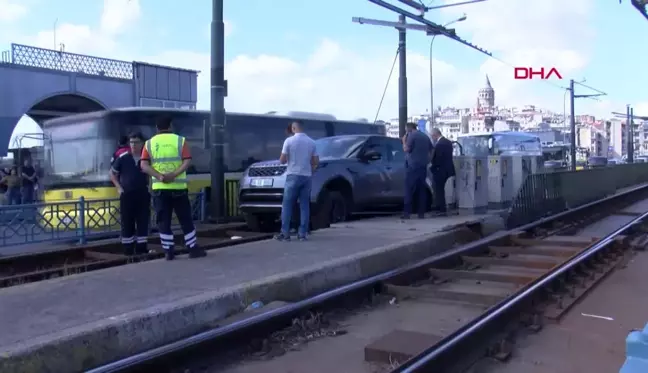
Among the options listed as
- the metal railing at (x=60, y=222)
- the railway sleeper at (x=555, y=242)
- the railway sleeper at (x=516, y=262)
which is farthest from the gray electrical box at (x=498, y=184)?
the metal railing at (x=60, y=222)

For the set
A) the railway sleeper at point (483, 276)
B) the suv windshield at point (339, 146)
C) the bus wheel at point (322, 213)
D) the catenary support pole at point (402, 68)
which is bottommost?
the railway sleeper at point (483, 276)

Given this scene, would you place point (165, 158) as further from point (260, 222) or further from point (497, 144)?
point (497, 144)

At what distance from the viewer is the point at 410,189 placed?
11.9 m

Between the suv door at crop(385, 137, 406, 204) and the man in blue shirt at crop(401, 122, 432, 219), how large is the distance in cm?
91

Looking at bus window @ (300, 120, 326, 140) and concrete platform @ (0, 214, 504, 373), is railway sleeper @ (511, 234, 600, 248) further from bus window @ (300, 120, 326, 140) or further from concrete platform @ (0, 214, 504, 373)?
bus window @ (300, 120, 326, 140)

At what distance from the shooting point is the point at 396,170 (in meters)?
13.0

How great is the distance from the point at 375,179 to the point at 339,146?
3.13 feet

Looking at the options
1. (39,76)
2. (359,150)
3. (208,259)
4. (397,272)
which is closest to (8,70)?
(39,76)

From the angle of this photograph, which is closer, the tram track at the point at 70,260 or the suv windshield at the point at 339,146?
the tram track at the point at 70,260

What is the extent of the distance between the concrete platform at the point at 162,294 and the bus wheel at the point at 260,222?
2.50 m

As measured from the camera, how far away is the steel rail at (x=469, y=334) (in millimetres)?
4117

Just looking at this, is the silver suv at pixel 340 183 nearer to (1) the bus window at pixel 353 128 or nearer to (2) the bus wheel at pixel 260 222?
(2) the bus wheel at pixel 260 222

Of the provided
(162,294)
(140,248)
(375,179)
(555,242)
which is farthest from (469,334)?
Answer: (375,179)

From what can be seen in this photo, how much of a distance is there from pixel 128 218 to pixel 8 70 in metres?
19.7
